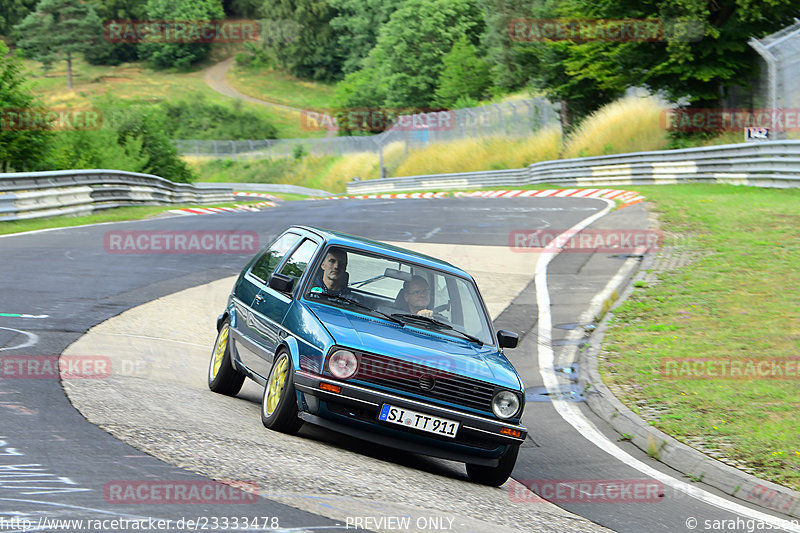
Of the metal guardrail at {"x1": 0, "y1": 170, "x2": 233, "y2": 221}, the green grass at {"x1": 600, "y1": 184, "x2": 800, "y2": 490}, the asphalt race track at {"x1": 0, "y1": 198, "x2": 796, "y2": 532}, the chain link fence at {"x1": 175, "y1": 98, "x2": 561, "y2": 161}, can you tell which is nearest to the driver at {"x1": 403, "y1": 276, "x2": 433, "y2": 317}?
the asphalt race track at {"x1": 0, "y1": 198, "x2": 796, "y2": 532}

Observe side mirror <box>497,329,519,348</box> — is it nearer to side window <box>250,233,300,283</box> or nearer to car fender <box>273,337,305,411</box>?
car fender <box>273,337,305,411</box>

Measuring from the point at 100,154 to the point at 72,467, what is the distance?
2920cm

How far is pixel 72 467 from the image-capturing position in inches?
207

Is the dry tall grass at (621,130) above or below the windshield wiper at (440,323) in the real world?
above

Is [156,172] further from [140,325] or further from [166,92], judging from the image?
[166,92]

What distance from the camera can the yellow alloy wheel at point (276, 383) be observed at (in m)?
7.04

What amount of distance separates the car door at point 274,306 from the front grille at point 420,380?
1.05 metres

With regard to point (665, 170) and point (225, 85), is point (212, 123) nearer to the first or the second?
point (225, 85)

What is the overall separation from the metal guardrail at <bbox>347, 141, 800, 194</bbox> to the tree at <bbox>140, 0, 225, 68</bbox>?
100347mm

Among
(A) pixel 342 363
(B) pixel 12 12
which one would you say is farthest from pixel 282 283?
(B) pixel 12 12

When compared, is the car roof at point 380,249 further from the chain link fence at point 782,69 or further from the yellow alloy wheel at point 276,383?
the chain link fence at point 782,69

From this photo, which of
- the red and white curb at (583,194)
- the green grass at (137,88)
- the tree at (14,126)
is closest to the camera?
the tree at (14,126)

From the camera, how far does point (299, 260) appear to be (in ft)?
26.8

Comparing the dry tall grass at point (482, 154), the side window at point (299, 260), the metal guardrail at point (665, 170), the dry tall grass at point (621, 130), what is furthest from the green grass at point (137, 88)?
the side window at point (299, 260)
